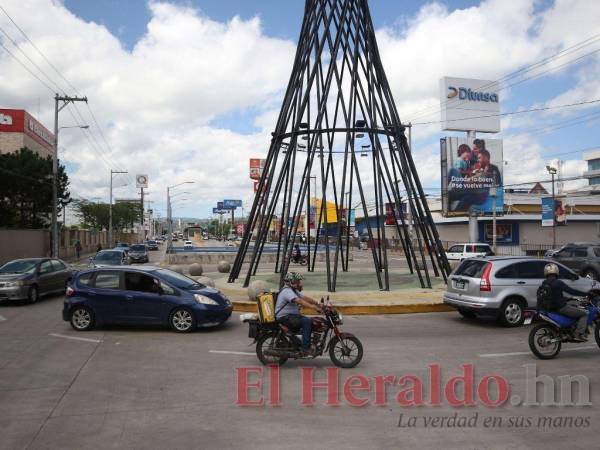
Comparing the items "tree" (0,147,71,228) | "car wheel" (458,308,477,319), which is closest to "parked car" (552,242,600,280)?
"car wheel" (458,308,477,319)

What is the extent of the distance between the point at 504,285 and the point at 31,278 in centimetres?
1329

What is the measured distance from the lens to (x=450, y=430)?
18.2 feet

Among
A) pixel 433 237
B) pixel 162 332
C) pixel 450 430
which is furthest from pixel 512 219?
pixel 450 430

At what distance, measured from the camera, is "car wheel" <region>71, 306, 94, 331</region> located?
11.6 meters

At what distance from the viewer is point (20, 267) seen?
57.3ft

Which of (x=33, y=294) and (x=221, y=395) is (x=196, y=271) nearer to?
(x=33, y=294)

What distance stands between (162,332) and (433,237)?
10.7m

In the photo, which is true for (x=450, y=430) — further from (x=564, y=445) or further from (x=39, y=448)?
(x=39, y=448)

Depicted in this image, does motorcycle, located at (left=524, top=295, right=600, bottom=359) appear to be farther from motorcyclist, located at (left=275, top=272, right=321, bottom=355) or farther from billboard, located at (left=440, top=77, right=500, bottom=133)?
billboard, located at (left=440, top=77, right=500, bottom=133)

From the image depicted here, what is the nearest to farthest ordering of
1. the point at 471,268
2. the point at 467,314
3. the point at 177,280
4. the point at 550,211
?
1. the point at 177,280
2. the point at 471,268
3. the point at 467,314
4. the point at 550,211

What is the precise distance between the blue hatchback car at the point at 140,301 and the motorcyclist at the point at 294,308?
3.56 meters

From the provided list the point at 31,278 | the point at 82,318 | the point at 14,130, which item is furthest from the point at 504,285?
the point at 14,130

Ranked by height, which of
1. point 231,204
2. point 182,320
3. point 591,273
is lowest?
point 182,320

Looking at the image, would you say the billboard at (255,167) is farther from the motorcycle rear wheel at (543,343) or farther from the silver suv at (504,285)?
the motorcycle rear wheel at (543,343)
